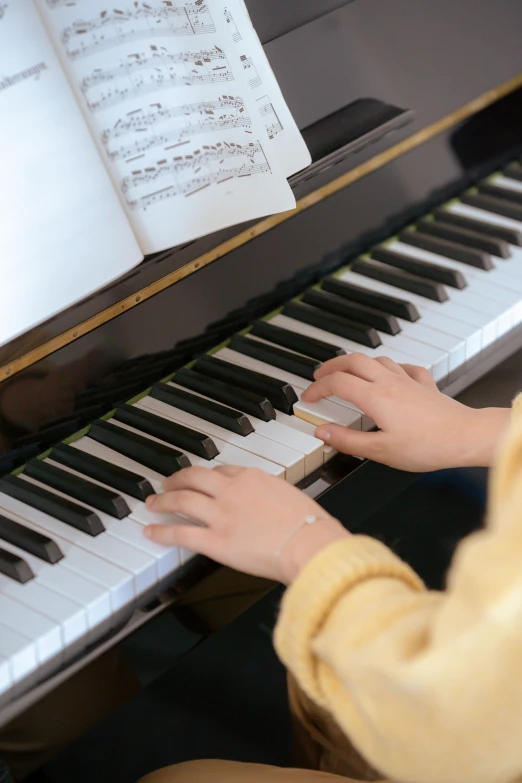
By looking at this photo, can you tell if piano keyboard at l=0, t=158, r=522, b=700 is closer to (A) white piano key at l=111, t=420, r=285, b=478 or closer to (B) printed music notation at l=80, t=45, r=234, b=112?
(A) white piano key at l=111, t=420, r=285, b=478

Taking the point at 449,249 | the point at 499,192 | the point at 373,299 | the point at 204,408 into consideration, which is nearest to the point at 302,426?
the point at 204,408

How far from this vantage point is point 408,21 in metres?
1.67

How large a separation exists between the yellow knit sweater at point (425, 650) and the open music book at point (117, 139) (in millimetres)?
510

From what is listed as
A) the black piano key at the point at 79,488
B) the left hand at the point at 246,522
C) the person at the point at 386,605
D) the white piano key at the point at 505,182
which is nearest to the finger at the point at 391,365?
the person at the point at 386,605

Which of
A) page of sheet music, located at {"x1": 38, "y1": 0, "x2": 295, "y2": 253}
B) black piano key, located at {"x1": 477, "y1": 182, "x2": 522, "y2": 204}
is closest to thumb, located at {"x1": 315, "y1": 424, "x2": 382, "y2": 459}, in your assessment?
page of sheet music, located at {"x1": 38, "y1": 0, "x2": 295, "y2": 253}

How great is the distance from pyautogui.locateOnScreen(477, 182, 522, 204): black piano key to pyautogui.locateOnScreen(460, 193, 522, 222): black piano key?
12 millimetres

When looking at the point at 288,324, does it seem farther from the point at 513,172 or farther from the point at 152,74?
the point at 513,172

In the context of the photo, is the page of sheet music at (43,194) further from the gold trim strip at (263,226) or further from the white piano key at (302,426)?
the white piano key at (302,426)

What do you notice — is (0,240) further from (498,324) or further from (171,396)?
(498,324)

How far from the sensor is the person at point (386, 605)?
0.72 meters

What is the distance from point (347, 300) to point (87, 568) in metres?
0.71

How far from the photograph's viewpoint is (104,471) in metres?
1.23

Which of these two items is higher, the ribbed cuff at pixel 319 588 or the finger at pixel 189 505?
the finger at pixel 189 505

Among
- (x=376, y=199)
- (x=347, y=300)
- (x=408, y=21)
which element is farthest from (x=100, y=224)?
(x=408, y=21)
